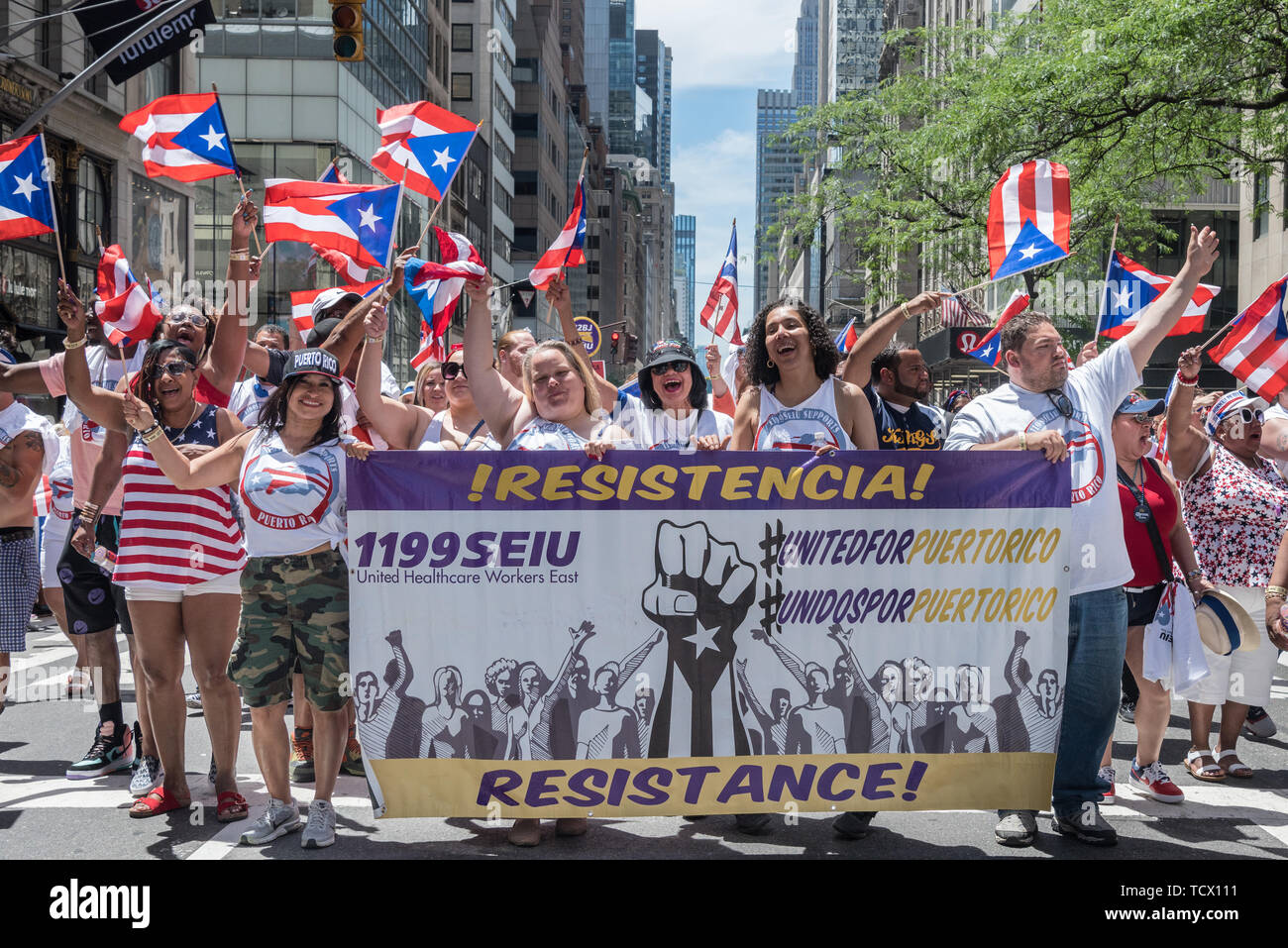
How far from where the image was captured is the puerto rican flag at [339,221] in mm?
7367

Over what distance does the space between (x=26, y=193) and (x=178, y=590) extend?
3624 millimetres

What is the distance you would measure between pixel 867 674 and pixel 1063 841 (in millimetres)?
1147

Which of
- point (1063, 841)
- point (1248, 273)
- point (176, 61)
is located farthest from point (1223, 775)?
point (176, 61)

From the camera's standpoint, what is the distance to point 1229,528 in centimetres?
653

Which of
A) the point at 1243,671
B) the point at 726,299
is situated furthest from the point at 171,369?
the point at 726,299

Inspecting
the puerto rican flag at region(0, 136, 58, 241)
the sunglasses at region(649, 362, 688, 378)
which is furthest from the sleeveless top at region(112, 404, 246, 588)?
the puerto rican flag at region(0, 136, 58, 241)

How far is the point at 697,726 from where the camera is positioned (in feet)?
15.2

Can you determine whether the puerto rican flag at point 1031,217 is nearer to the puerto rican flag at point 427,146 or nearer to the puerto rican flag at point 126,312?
the puerto rican flag at point 427,146

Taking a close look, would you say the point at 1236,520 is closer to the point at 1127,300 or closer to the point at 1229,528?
the point at 1229,528

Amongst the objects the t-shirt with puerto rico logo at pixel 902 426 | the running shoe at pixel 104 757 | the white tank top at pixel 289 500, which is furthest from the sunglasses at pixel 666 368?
the running shoe at pixel 104 757

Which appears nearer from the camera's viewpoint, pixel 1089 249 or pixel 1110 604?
pixel 1110 604

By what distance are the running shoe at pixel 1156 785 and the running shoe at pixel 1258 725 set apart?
5.07 feet

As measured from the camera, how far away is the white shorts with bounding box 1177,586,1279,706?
6.30 m

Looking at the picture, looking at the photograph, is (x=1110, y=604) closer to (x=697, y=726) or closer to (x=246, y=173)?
(x=697, y=726)
